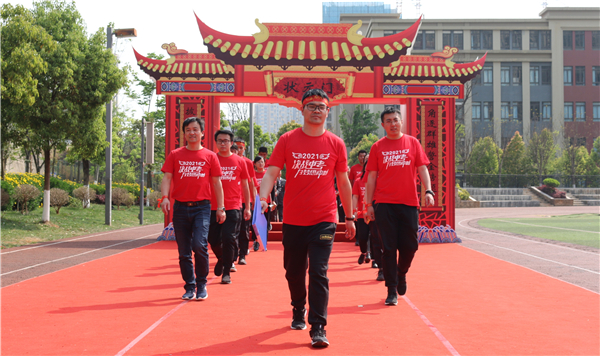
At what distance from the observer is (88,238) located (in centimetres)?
1527

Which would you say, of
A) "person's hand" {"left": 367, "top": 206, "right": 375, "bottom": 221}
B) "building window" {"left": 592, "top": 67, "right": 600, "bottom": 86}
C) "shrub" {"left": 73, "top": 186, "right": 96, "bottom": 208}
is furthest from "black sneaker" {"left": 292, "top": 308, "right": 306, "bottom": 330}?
"building window" {"left": 592, "top": 67, "right": 600, "bottom": 86}

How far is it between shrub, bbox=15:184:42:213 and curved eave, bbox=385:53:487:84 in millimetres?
13852

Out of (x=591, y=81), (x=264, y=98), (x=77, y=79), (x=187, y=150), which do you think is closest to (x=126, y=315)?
(x=187, y=150)

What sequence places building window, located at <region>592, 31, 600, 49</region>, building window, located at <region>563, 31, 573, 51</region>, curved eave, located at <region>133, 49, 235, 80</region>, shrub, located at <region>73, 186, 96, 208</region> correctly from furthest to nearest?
1. building window, located at <region>592, 31, 600, 49</region>
2. building window, located at <region>563, 31, 573, 51</region>
3. shrub, located at <region>73, 186, 96, 208</region>
4. curved eave, located at <region>133, 49, 235, 80</region>

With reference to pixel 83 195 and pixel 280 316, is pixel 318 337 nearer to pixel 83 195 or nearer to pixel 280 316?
pixel 280 316

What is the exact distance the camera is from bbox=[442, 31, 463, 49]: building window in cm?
6138

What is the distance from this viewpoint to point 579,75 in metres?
61.9

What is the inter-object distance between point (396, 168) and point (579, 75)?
65.2 m

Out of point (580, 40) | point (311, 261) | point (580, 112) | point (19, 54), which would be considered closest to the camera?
point (311, 261)

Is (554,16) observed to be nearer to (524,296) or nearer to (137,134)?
(137,134)

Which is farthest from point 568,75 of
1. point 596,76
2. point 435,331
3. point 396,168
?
point 435,331

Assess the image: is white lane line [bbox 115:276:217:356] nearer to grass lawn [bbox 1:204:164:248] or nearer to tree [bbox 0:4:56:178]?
grass lawn [bbox 1:204:164:248]

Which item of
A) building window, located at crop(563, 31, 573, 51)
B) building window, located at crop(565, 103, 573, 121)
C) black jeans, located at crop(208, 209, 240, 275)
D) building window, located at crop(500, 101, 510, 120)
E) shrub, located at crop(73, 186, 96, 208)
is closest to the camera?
black jeans, located at crop(208, 209, 240, 275)

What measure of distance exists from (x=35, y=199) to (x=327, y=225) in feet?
63.7
